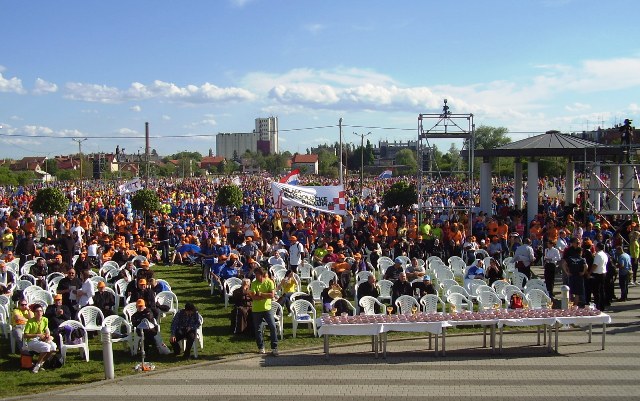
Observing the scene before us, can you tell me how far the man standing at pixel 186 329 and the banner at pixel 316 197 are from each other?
37.2 feet

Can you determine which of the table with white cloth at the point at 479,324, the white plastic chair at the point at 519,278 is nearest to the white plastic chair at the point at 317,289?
the table with white cloth at the point at 479,324

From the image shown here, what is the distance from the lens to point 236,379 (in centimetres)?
980

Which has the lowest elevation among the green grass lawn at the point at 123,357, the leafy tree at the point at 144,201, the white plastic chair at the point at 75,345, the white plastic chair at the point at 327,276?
the green grass lawn at the point at 123,357

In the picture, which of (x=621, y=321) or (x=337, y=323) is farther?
(x=621, y=321)

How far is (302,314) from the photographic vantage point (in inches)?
491

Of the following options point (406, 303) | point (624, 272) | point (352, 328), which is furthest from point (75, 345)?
point (624, 272)

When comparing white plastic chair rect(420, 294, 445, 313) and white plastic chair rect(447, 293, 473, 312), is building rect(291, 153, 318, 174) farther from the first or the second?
white plastic chair rect(420, 294, 445, 313)

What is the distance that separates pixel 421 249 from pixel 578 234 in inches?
177

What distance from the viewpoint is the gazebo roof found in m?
24.1

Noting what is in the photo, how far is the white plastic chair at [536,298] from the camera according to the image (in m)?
12.6

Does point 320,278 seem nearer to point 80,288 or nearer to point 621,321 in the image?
point 80,288

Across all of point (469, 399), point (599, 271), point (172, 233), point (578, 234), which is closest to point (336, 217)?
point (172, 233)

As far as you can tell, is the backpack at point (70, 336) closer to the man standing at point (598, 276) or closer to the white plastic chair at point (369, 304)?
the white plastic chair at point (369, 304)

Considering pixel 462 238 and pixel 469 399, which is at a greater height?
pixel 462 238
